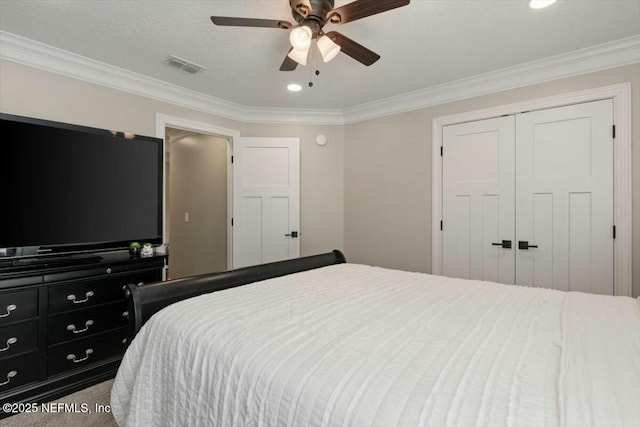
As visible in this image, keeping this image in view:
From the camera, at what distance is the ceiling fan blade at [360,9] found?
1536mm

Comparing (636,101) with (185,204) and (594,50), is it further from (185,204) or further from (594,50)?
(185,204)

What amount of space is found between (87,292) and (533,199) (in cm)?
372

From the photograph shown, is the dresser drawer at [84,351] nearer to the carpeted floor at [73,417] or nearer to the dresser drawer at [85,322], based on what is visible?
the dresser drawer at [85,322]

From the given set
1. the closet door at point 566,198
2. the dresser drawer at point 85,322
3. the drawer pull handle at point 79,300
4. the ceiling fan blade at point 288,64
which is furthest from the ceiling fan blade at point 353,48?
the drawer pull handle at point 79,300

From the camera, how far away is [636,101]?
2.39 meters

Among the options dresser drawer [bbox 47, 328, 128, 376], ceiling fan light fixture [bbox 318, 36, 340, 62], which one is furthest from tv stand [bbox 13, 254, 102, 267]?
ceiling fan light fixture [bbox 318, 36, 340, 62]

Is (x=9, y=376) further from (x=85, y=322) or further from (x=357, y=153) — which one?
(x=357, y=153)

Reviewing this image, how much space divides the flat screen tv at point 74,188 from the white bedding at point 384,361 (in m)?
1.52

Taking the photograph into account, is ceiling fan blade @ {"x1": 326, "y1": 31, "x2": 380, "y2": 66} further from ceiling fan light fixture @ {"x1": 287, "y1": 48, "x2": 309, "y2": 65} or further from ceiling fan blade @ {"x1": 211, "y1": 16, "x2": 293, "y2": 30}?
ceiling fan blade @ {"x1": 211, "y1": 16, "x2": 293, "y2": 30}

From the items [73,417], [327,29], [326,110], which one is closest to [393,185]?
[326,110]

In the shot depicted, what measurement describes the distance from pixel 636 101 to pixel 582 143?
16.5 inches

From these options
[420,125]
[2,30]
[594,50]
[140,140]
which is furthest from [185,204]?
[594,50]

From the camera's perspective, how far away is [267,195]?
12.6 feet

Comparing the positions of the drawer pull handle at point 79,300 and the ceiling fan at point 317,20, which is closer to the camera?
the ceiling fan at point 317,20
